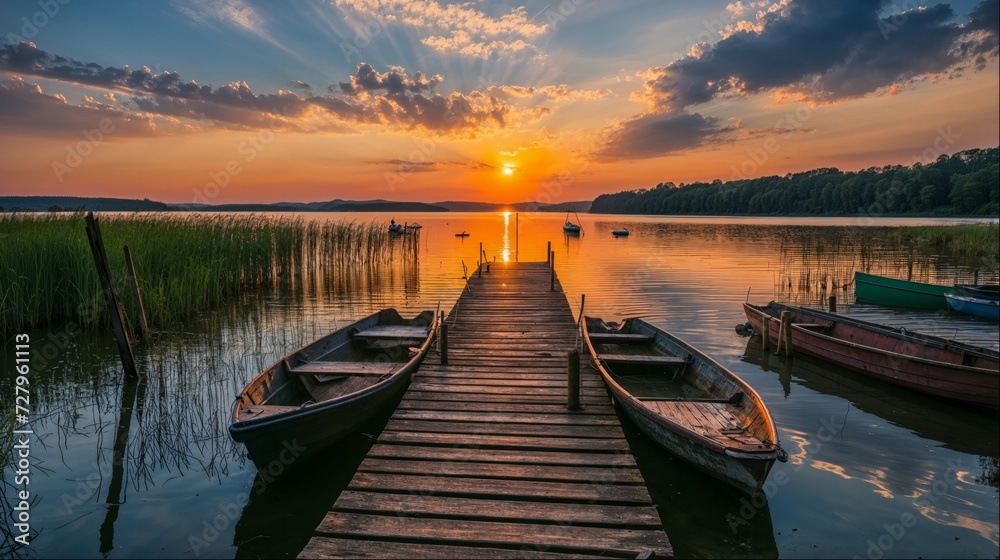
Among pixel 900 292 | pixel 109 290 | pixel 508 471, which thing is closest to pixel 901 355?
pixel 508 471

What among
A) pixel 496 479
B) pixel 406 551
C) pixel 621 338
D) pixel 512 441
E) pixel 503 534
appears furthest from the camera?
pixel 621 338

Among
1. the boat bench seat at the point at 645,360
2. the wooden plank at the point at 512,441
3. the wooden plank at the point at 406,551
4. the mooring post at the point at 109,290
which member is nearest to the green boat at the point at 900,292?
the boat bench seat at the point at 645,360

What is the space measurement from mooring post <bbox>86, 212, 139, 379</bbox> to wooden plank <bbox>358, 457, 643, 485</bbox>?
6092mm

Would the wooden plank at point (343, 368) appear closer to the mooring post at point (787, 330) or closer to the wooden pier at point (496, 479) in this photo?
the wooden pier at point (496, 479)

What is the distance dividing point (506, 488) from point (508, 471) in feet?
1.13

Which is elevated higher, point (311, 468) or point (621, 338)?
point (621, 338)

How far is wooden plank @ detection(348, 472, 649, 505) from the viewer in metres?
4.86

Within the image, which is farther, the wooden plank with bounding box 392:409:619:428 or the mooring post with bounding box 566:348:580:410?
the mooring post with bounding box 566:348:580:410

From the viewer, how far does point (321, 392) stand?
26.1ft

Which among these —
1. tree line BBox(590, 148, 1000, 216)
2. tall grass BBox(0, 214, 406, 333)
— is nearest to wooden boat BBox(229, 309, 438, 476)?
tall grass BBox(0, 214, 406, 333)

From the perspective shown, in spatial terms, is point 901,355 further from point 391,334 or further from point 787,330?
point 391,334

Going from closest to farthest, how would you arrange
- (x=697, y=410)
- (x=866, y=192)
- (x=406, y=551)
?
(x=406, y=551) < (x=697, y=410) < (x=866, y=192)

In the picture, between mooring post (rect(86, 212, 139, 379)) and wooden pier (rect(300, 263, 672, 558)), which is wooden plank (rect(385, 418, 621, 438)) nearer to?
wooden pier (rect(300, 263, 672, 558))

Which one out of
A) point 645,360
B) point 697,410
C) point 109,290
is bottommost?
point 697,410
